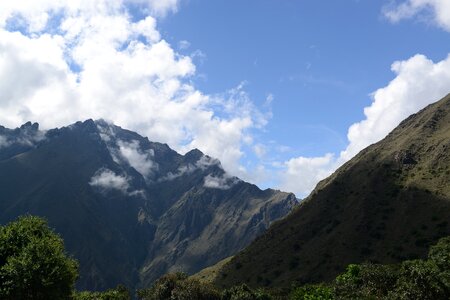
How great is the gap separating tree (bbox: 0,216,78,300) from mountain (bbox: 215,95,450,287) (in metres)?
98.0

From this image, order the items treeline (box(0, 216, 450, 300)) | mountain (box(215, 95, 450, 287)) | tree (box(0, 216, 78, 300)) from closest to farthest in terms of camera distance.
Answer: tree (box(0, 216, 78, 300)) → treeline (box(0, 216, 450, 300)) → mountain (box(215, 95, 450, 287))

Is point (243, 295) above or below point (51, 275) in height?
below

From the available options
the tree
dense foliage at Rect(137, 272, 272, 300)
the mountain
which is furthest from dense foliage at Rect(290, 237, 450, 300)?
the mountain

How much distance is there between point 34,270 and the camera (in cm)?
4688

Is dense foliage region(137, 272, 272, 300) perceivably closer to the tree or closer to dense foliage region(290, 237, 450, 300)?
dense foliage region(290, 237, 450, 300)

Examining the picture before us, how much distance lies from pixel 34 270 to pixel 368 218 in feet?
419

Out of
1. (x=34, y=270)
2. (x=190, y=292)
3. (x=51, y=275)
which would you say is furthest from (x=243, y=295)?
(x=34, y=270)

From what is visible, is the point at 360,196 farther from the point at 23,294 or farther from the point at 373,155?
the point at 23,294

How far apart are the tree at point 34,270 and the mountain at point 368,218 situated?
9799 centimetres

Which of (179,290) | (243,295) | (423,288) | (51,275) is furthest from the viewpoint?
(179,290)

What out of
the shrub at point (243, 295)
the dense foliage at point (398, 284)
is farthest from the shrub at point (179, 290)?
the dense foliage at point (398, 284)

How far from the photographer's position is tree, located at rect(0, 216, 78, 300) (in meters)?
46.7

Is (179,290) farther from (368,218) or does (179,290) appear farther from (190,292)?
(368,218)

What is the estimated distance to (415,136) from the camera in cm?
18362
